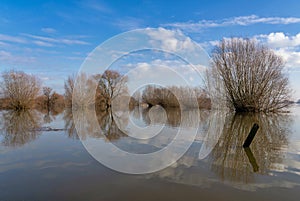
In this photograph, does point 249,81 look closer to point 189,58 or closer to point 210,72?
point 210,72

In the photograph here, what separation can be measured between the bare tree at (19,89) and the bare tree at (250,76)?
107ft

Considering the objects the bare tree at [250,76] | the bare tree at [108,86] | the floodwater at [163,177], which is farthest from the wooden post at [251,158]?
the bare tree at [108,86]

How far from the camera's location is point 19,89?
37.1 m

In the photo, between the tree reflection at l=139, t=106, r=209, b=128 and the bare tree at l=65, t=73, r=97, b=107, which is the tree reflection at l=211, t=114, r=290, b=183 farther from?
the bare tree at l=65, t=73, r=97, b=107

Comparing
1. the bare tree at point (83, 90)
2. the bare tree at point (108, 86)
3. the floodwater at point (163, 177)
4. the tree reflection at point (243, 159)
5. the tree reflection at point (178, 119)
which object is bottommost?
the floodwater at point (163, 177)

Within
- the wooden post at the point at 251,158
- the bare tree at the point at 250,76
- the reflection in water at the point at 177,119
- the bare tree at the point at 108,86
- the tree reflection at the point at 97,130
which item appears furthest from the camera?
the bare tree at the point at 108,86

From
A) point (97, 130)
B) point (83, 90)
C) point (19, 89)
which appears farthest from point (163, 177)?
point (19, 89)

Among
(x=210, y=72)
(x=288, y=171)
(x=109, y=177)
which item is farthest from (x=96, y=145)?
(x=210, y=72)

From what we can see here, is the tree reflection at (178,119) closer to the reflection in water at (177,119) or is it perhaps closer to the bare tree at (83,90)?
the reflection in water at (177,119)

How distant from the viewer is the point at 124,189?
3998mm

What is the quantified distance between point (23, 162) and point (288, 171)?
6908 mm

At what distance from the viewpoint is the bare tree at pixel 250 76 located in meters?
24.6

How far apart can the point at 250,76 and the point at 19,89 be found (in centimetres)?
3739

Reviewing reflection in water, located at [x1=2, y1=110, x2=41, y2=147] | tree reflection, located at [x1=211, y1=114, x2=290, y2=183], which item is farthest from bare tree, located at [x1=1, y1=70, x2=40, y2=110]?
tree reflection, located at [x1=211, y1=114, x2=290, y2=183]
